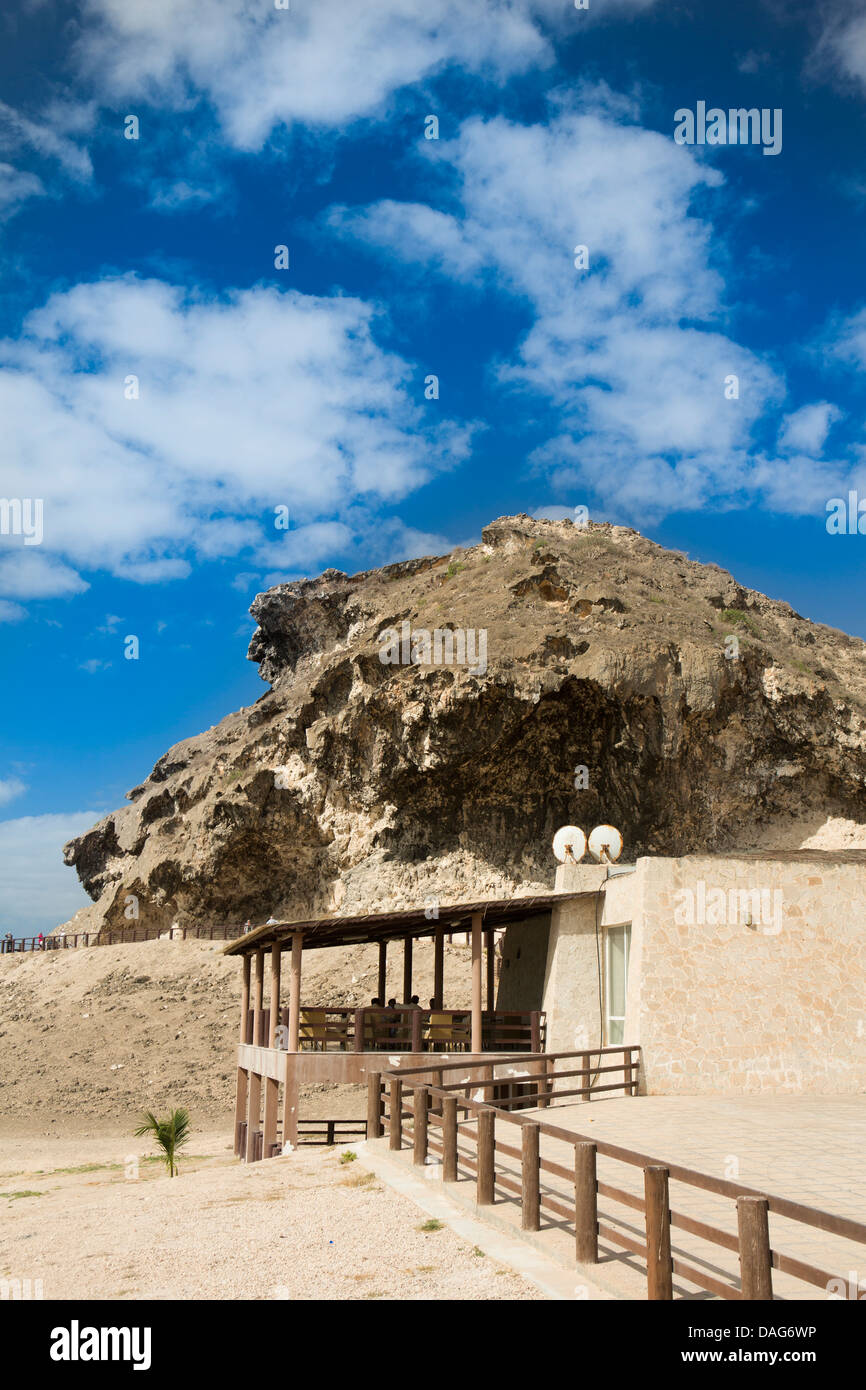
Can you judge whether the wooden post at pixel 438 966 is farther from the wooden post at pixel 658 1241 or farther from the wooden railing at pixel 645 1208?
the wooden post at pixel 658 1241

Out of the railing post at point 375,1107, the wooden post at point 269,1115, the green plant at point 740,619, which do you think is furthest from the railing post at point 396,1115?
the green plant at point 740,619

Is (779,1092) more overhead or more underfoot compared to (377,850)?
more underfoot

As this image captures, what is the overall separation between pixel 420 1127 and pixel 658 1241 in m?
5.48

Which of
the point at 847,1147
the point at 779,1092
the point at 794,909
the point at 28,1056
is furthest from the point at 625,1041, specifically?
the point at 28,1056

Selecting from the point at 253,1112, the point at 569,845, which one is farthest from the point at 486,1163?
the point at 253,1112

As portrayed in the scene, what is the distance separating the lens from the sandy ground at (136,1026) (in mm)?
30719

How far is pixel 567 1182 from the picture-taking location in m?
9.52

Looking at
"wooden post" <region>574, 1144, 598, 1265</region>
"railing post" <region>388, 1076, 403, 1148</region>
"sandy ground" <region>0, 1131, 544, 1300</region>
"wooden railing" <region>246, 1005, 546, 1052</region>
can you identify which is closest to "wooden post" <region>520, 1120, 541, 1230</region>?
"sandy ground" <region>0, 1131, 544, 1300</region>

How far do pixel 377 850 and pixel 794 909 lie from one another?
33438mm

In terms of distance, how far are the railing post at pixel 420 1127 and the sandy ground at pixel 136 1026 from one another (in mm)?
20133
